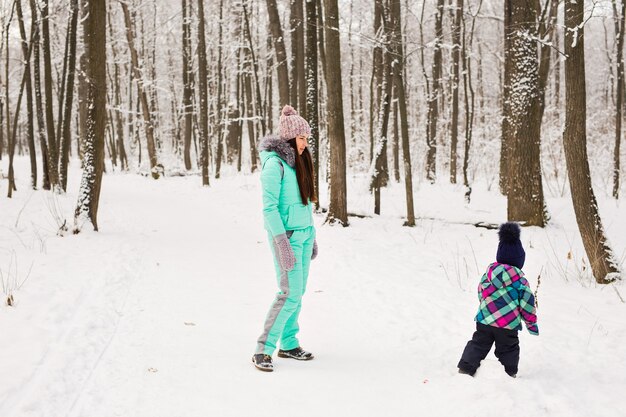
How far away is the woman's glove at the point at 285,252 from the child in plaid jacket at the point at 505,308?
1485mm

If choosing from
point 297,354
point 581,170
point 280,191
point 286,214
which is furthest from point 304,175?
point 581,170

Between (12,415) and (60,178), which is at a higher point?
(60,178)

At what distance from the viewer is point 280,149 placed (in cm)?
393

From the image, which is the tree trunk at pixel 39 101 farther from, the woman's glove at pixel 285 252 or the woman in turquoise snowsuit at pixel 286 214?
the woman's glove at pixel 285 252

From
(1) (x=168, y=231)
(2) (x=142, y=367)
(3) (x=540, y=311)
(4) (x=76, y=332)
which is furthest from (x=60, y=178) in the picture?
(3) (x=540, y=311)

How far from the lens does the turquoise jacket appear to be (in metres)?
3.78

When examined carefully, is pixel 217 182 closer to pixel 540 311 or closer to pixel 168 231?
pixel 168 231

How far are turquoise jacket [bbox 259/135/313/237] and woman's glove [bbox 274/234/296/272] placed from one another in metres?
0.05

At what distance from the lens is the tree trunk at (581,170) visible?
5.87 meters

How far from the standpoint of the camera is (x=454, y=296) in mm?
5859

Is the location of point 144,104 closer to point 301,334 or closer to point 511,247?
point 301,334

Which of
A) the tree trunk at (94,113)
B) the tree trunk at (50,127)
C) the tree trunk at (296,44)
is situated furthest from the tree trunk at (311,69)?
the tree trunk at (50,127)

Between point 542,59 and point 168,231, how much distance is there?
9.58 meters

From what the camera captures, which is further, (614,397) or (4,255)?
(4,255)
